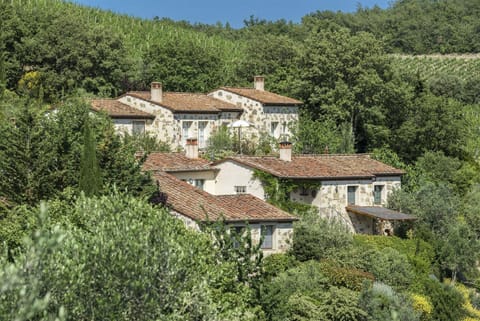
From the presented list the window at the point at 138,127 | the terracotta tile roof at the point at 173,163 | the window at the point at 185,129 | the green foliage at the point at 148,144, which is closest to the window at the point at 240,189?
the terracotta tile roof at the point at 173,163

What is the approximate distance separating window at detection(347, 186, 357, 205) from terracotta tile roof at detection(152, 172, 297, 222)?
662cm

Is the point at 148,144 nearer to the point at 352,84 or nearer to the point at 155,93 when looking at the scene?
the point at 155,93

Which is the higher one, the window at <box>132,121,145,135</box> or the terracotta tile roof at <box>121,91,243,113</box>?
the terracotta tile roof at <box>121,91,243,113</box>

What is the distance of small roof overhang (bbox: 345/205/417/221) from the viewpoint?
39.1 m

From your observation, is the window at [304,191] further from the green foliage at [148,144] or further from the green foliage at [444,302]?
the green foliage at [148,144]

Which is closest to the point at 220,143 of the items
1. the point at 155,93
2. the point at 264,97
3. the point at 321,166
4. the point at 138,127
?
the point at 138,127

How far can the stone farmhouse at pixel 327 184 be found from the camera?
39.3 metres

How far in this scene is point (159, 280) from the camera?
17.4 meters

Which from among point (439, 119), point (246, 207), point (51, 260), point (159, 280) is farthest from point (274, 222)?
point (439, 119)

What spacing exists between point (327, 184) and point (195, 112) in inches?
427

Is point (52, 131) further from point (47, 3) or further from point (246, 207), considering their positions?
point (47, 3)

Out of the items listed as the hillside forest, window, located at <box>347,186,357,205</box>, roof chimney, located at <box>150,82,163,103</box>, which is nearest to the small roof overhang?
window, located at <box>347,186,357,205</box>

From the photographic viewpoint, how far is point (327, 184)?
131 feet

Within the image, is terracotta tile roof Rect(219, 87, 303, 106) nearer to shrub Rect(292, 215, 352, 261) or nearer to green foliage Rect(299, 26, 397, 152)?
green foliage Rect(299, 26, 397, 152)
